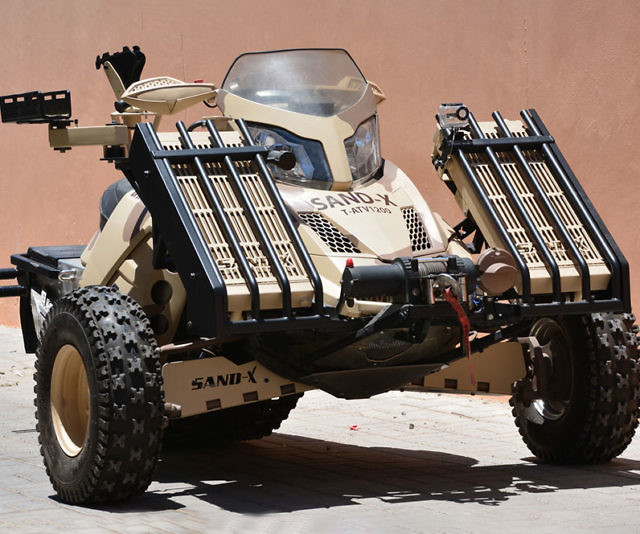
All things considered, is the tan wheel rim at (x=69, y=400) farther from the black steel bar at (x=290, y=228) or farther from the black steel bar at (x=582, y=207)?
the black steel bar at (x=582, y=207)

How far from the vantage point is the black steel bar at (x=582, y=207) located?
267 inches

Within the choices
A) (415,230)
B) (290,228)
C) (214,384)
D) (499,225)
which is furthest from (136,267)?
(499,225)

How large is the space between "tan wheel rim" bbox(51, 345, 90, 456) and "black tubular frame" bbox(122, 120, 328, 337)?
733 millimetres

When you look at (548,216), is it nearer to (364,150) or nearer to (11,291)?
(364,150)

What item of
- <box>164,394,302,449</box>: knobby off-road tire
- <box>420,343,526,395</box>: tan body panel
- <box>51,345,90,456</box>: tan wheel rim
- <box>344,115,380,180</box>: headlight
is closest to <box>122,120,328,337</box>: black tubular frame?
<box>344,115,380,180</box>: headlight

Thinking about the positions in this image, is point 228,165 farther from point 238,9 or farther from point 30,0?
point 30,0

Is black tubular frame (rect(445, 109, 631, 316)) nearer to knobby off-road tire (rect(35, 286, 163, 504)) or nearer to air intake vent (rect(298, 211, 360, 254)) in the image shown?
air intake vent (rect(298, 211, 360, 254))

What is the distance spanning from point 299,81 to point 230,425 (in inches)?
92.5

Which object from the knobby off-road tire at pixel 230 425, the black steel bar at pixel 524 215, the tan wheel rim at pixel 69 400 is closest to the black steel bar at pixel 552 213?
the black steel bar at pixel 524 215

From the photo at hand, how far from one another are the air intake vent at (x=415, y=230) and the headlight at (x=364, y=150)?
356 millimetres

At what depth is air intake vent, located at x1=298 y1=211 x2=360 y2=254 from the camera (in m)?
6.62

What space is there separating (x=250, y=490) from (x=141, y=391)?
44.8 inches

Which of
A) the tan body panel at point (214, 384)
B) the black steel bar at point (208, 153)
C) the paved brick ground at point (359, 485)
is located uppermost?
the black steel bar at point (208, 153)

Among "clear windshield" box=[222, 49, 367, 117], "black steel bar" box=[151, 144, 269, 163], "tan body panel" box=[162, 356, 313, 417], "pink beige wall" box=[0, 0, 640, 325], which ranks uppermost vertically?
"pink beige wall" box=[0, 0, 640, 325]
